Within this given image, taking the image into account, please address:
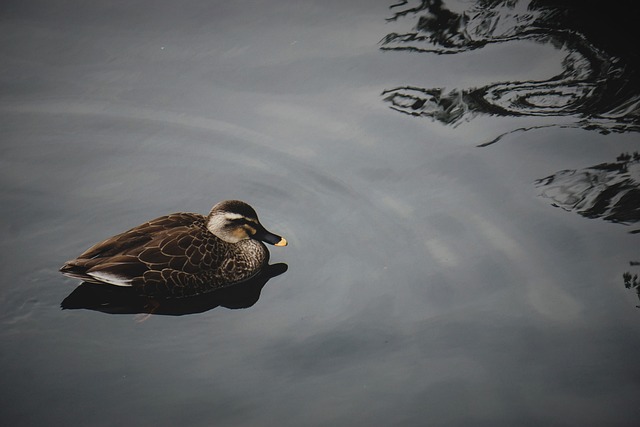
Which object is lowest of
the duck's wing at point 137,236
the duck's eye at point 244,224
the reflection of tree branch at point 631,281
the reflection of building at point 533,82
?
the reflection of tree branch at point 631,281

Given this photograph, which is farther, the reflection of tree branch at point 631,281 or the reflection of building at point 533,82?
the reflection of building at point 533,82

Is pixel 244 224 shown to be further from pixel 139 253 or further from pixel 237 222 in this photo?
pixel 139 253

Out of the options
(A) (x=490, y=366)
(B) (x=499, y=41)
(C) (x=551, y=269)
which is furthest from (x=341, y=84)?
(A) (x=490, y=366)

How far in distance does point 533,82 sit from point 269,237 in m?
3.38

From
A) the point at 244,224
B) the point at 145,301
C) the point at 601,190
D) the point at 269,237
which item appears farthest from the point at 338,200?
the point at 601,190

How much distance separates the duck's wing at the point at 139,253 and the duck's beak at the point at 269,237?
18.2 inches

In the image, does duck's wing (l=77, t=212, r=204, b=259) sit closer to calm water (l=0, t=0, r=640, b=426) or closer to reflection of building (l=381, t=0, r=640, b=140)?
calm water (l=0, t=0, r=640, b=426)

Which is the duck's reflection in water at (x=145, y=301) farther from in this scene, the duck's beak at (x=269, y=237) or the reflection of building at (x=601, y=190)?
the reflection of building at (x=601, y=190)

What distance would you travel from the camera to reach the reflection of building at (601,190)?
6.29 meters

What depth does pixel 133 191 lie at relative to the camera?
264 inches

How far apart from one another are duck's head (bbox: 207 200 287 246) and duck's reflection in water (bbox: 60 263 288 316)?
1.14 feet

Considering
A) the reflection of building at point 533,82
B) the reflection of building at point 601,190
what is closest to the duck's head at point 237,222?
the reflection of building at point 533,82

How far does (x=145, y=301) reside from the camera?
589 centimetres

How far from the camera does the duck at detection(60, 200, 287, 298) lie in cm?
575
